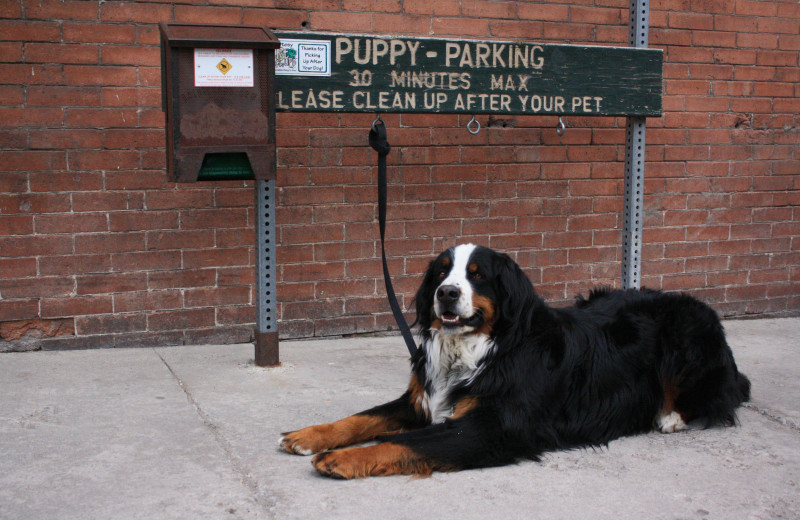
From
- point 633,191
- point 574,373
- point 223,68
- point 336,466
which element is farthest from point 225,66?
point 633,191

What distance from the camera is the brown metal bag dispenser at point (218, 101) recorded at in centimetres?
409

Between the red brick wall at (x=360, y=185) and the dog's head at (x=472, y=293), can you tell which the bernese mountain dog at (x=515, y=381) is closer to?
the dog's head at (x=472, y=293)

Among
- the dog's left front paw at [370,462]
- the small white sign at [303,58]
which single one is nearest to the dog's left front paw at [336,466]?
the dog's left front paw at [370,462]

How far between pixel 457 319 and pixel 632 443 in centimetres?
106

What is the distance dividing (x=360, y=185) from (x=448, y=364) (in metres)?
2.28

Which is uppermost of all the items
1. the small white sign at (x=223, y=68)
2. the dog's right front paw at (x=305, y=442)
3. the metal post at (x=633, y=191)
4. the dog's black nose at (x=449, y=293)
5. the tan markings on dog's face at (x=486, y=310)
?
the small white sign at (x=223, y=68)

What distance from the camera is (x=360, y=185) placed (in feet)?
18.6

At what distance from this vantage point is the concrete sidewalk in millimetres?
3059

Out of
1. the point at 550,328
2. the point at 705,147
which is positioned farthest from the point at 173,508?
the point at 705,147

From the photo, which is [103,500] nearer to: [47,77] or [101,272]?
[101,272]

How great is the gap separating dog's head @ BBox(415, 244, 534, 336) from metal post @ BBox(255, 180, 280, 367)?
50.2 inches

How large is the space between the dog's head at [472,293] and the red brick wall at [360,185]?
207 cm

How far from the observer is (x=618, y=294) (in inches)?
172

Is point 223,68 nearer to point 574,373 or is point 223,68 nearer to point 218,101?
point 218,101
